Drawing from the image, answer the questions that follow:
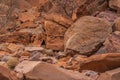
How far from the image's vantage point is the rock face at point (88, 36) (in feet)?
33.7

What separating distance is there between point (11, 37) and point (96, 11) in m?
3.62

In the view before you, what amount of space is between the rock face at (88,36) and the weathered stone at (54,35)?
100 cm

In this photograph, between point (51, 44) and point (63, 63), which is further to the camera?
point (51, 44)

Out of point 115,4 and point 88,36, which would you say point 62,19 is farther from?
point 88,36

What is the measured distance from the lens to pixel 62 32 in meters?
12.4

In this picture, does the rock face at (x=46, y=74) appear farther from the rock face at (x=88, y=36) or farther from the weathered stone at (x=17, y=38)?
the weathered stone at (x=17, y=38)

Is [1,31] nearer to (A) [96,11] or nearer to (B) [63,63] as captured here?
(A) [96,11]

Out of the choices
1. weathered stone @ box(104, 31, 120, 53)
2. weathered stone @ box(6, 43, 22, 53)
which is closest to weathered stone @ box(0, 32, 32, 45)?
weathered stone @ box(6, 43, 22, 53)

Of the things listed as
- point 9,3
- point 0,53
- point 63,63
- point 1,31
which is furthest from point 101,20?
point 9,3

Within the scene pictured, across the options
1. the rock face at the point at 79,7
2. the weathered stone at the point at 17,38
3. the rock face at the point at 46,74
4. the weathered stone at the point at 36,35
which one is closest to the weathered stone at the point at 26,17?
the weathered stone at the point at 36,35

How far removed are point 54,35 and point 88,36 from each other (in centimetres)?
217

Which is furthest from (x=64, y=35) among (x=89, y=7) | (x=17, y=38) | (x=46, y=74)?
(x=46, y=74)

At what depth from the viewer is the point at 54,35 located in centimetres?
1238

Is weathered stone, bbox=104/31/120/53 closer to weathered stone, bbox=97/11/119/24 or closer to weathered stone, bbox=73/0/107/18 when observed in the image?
weathered stone, bbox=97/11/119/24
